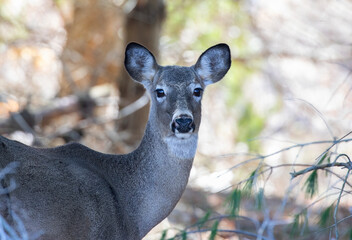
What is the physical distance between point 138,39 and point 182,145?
513 cm

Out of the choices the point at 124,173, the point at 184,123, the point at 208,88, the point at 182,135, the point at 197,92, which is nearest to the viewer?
the point at 184,123

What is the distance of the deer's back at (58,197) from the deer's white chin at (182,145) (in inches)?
25.7

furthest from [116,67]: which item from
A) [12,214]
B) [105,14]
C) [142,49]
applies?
[12,214]

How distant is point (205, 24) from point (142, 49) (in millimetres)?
7480

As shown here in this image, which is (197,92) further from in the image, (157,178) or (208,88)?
(208,88)

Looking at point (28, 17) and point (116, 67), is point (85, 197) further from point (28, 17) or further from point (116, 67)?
point (28, 17)

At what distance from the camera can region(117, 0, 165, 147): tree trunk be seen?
32.9 feet

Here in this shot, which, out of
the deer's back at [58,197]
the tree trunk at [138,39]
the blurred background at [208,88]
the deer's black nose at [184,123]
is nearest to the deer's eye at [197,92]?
the deer's black nose at [184,123]

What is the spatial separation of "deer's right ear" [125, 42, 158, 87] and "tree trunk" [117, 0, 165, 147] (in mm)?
3909

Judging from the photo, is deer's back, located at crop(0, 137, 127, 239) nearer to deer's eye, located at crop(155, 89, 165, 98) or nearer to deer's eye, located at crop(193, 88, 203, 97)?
deer's eye, located at crop(155, 89, 165, 98)

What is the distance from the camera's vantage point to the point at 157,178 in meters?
5.48

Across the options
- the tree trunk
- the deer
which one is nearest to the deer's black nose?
the deer

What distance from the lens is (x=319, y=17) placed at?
1477 cm

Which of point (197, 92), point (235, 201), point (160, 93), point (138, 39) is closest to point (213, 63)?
point (197, 92)
